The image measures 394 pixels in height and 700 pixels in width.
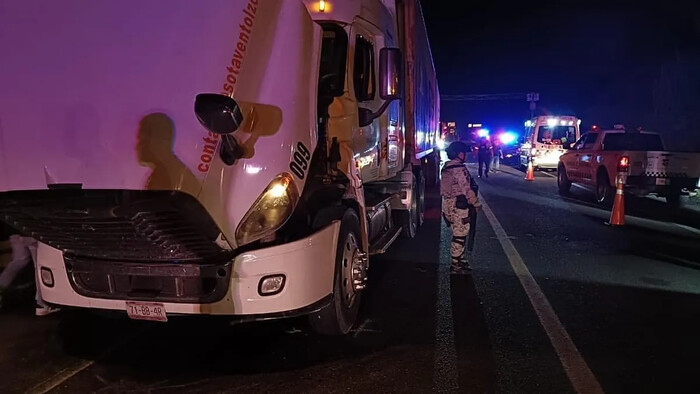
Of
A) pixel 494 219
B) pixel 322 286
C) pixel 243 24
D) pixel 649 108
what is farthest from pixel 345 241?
pixel 649 108

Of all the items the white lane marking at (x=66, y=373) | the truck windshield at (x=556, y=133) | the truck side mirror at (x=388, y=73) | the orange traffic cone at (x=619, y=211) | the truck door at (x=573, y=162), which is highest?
the truck side mirror at (x=388, y=73)

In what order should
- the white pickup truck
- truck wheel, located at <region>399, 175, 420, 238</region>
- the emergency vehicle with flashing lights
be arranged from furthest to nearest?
the emergency vehicle with flashing lights → the white pickup truck → truck wheel, located at <region>399, 175, 420, 238</region>

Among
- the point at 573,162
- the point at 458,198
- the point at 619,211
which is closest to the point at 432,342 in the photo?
the point at 458,198

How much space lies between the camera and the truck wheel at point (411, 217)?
8789 millimetres

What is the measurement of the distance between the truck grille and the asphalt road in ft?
3.12

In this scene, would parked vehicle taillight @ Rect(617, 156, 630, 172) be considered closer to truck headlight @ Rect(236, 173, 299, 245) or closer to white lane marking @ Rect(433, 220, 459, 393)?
white lane marking @ Rect(433, 220, 459, 393)

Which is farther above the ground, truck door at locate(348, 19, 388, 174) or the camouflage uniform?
truck door at locate(348, 19, 388, 174)

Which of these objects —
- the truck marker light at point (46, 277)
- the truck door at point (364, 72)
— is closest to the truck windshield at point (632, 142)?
the truck door at point (364, 72)

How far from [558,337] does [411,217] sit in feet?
14.3

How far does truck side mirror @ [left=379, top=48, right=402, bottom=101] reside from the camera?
206 inches

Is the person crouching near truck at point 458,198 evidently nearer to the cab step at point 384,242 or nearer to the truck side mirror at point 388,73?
the cab step at point 384,242

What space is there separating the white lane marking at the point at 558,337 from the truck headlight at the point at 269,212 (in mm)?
2297

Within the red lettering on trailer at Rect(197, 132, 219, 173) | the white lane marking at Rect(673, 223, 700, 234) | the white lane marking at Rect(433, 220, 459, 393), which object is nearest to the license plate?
the red lettering on trailer at Rect(197, 132, 219, 173)

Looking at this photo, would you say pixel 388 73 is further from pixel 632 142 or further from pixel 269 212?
pixel 632 142
